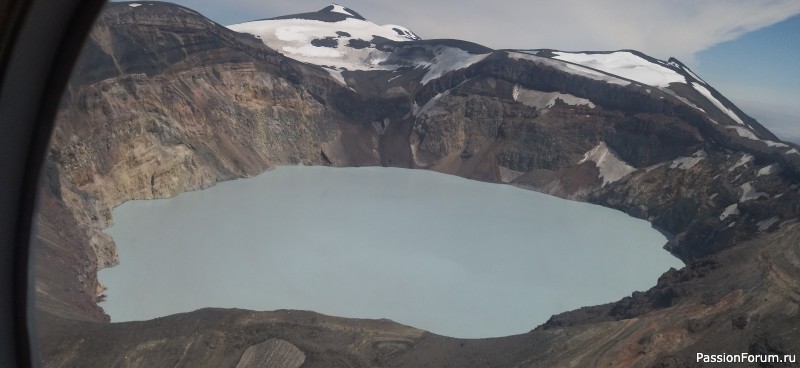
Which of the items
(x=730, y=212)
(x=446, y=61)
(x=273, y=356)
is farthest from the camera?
(x=446, y=61)

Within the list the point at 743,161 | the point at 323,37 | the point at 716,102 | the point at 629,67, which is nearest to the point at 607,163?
the point at 743,161

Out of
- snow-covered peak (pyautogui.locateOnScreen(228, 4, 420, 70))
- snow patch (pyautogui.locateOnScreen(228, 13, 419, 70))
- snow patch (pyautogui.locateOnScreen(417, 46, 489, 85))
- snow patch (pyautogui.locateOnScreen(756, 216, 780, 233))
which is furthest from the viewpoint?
snow-covered peak (pyautogui.locateOnScreen(228, 4, 420, 70))

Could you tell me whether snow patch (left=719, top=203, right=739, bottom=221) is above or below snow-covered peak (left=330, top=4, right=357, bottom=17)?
below

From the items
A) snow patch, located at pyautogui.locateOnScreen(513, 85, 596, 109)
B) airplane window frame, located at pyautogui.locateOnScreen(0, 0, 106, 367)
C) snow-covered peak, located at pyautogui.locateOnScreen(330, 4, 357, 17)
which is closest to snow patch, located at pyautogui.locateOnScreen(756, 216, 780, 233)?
snow patch, located at pyautogui.locateOnScreen(513, 85, 596, 109)

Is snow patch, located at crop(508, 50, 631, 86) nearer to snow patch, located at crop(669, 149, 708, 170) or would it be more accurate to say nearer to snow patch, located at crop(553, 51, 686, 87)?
snow patch, located at crop(553, 51, 686, 87)

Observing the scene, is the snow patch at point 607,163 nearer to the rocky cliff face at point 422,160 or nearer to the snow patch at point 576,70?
the rocky cliff face at point 422,160

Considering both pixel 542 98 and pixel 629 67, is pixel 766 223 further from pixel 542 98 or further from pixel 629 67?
pixel 629 67
